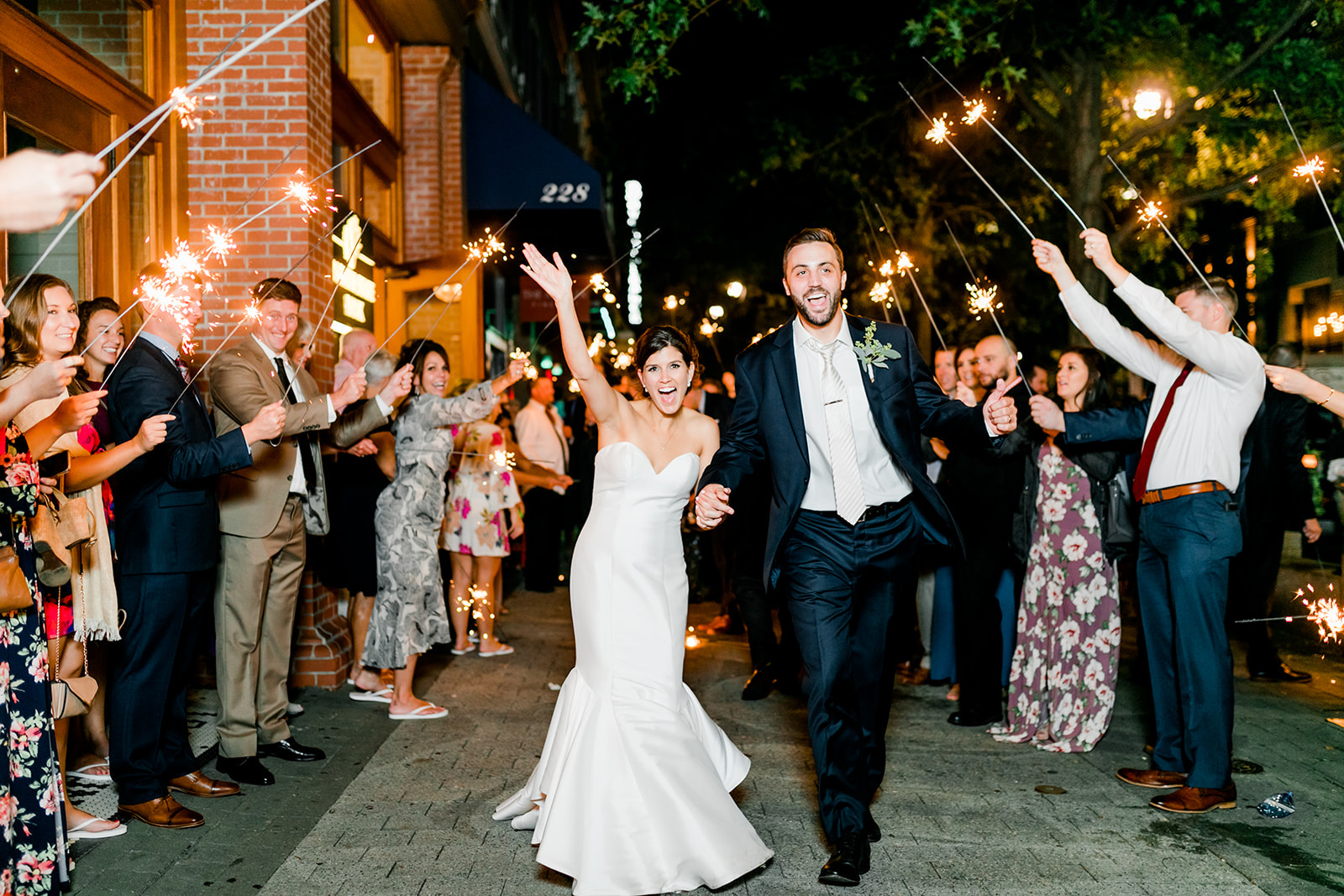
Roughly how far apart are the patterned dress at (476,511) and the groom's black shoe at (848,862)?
5.13 metres

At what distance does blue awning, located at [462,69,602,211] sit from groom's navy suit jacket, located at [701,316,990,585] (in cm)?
870

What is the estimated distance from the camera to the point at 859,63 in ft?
43.1

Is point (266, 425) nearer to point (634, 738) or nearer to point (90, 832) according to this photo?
point (90, 832)

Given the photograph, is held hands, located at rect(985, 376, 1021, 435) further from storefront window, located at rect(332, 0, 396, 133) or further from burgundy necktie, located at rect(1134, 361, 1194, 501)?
storefront window, located at rect(332, 0, 396, 133)

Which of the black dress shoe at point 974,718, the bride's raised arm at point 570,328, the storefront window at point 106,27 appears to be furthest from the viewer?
the black dress shoe at point 974,718

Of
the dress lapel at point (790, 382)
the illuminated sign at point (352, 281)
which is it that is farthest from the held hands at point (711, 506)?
the illuminated sign at point (352, 281)

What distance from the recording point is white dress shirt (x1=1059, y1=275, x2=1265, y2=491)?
16.0 ft

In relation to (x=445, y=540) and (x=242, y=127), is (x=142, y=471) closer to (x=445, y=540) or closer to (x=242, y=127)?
(x=242, y=127)

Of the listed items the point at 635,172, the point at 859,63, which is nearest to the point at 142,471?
the point at 859,63

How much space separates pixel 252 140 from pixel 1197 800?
6.70m

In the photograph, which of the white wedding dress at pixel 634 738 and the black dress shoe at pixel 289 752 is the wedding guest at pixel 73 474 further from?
the white wedding dress at pixel 634 738

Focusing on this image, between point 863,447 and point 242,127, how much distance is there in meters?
4.99

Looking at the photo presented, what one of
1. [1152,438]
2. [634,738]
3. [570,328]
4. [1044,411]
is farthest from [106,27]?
[1152,438]

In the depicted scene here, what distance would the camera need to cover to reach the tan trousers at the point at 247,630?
5.46 meters
